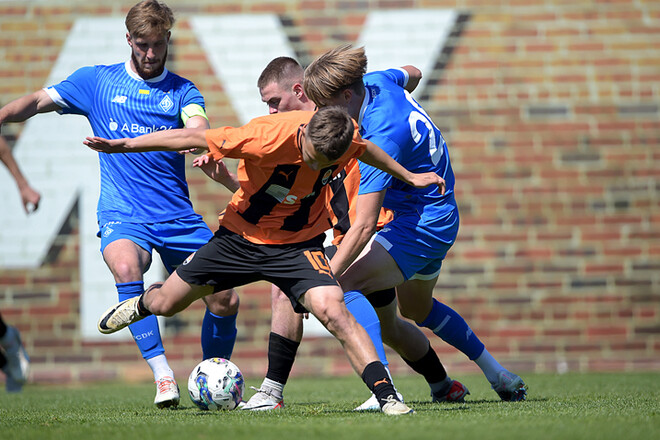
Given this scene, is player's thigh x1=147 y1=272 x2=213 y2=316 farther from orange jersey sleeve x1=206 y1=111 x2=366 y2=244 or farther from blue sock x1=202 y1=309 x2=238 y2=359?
blue sock x1=202 y1=309 x2=238 y2=359

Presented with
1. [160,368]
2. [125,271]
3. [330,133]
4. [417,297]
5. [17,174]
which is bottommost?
[160,368]

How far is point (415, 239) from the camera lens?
4.53 meters

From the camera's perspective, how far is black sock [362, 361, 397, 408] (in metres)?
3.56

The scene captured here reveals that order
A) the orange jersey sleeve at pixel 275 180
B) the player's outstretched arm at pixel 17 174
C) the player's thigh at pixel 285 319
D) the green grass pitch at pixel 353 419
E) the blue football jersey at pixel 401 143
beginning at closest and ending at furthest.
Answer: the green grass pitch at pixel 353 419, the orange jersey sleeve at pixel 275 180, the blue football jersey at pixel 401 143, the player's thigh at pixel 285 319, the player's outstretched arm at pixel 17 174

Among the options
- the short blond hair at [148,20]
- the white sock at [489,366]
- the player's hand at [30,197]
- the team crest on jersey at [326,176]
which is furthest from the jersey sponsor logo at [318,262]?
the player's hand at [30,197]

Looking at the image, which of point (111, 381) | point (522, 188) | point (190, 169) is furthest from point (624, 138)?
point (111, 381)

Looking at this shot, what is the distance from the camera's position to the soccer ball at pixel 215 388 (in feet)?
13.8

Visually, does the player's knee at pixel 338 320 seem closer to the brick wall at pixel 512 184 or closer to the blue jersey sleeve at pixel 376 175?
the blue jersey sleeve at pixel 376 175

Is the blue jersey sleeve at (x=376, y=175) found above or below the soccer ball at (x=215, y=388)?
above

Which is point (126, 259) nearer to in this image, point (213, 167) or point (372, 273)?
point (213, 167)

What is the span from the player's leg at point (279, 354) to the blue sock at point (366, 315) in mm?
362

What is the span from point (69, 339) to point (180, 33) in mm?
3740

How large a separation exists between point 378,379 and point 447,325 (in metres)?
1.58

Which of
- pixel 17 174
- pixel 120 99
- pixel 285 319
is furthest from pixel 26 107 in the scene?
pixel 285 319
